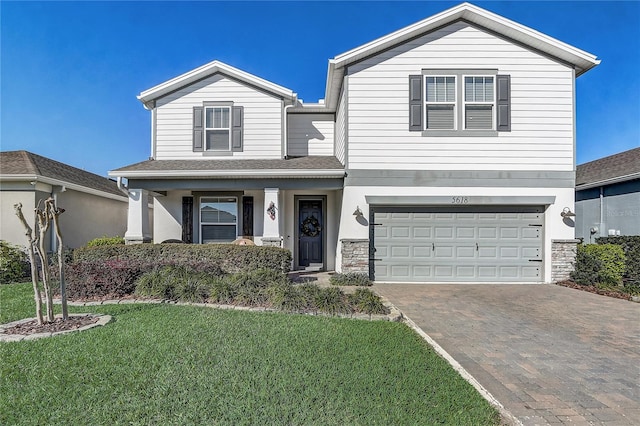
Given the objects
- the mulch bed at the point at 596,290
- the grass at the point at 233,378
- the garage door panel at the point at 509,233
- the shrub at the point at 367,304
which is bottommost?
the mulch bed at the point at 596,290

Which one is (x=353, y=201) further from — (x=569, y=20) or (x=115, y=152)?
(x=115, y=152)

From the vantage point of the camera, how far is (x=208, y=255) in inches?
333

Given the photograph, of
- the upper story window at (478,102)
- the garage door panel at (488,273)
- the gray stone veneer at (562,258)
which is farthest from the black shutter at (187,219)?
the gray stone veneer at (562,258)

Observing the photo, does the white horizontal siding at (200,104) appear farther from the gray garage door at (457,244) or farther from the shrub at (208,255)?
the gray garage door at (457,244)

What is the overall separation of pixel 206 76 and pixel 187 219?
4927 mm

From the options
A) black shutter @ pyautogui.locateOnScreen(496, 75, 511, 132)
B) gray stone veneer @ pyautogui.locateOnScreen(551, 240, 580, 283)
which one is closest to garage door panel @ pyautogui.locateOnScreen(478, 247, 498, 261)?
Result: gray stone veneer @ pyautogui.locateOnScreen(551, 240, 580, 283)

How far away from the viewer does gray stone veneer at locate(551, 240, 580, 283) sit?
29.5 feet

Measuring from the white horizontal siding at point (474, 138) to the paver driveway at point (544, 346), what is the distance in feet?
12.1

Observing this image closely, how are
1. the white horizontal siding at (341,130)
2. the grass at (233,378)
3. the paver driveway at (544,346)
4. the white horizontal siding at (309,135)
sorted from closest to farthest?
the grass at (233,378)
the paver driveway at (544,346)
the white horizontal siding at (341,130)
the white horizontal siding at (309,135)

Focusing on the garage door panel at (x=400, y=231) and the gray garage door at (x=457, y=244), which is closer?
the gray garage door at (x=457, y=244)

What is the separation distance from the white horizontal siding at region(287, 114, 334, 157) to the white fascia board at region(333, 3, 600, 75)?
2910 millimetres

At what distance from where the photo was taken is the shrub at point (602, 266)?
8445 millimetres

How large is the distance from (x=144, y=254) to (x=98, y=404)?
6517 millimetres

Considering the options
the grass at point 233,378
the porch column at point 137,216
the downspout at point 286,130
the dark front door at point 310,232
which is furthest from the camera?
the dark front door at point 310,232
